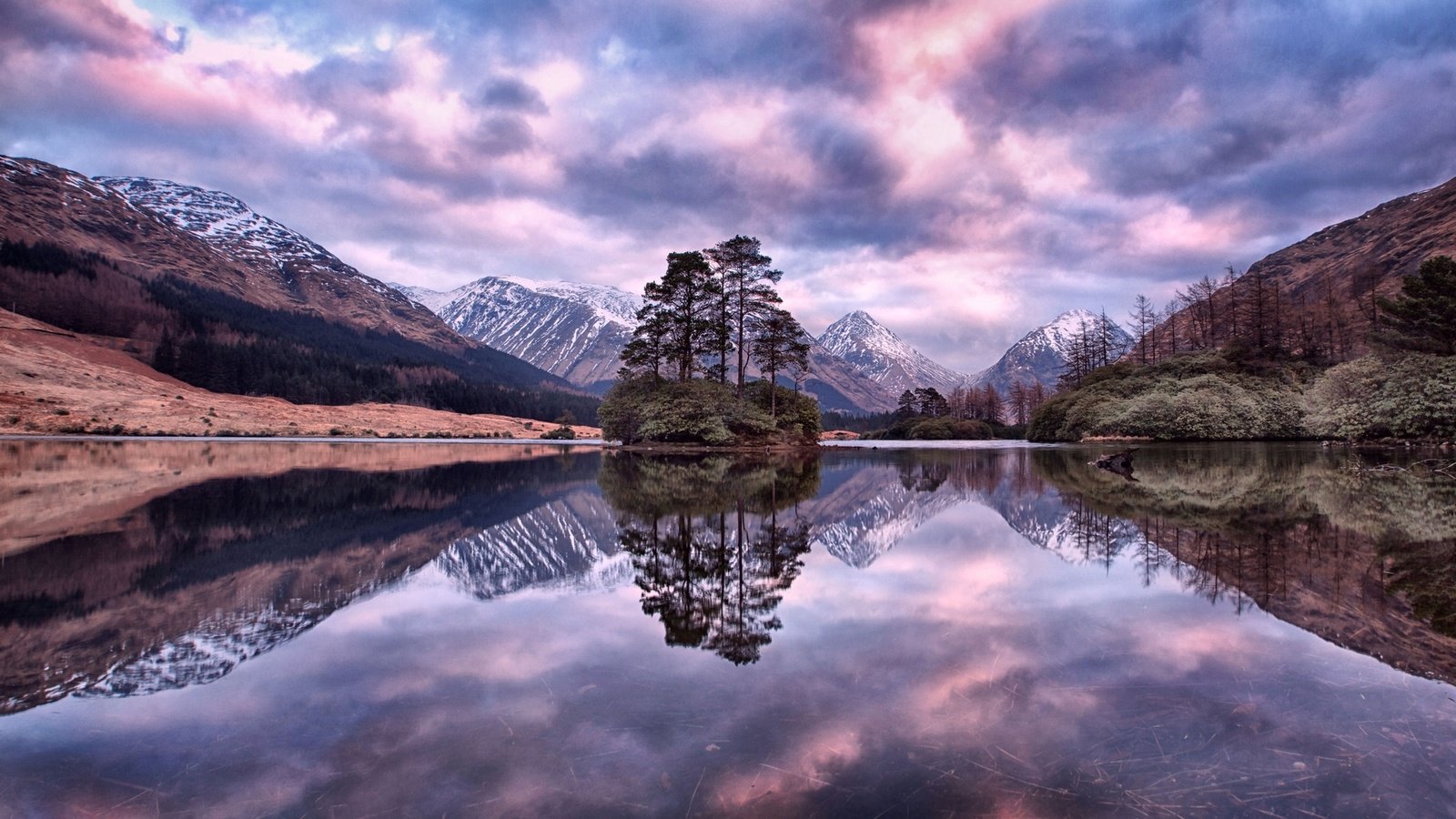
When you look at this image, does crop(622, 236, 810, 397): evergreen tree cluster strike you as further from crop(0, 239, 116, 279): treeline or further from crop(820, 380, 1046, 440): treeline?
crop(0, 239, 116, 279): treeline

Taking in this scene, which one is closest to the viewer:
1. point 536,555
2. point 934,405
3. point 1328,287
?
point 536,555

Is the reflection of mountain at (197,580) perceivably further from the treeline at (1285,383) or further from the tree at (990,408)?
the tree at (990,408)

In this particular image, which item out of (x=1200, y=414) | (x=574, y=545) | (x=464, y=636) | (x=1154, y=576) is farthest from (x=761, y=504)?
(x=1200, y=414)

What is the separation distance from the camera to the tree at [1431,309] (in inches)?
1315

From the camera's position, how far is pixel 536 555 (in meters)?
9.61

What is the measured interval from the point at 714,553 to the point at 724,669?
4564mm

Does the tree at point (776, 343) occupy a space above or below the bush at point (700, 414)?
above

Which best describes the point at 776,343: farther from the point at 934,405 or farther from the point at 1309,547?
the point at 934,405

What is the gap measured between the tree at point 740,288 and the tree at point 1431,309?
112 feet

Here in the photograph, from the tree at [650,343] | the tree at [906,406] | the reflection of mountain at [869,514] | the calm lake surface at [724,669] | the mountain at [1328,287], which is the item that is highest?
the mountain at [1328,287]

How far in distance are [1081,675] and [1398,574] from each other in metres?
5.76

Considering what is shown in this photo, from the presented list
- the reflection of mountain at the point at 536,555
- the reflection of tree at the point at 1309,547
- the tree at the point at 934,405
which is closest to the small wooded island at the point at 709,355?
the reflection of tree at the point at 1309,547

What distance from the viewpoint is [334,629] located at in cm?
590

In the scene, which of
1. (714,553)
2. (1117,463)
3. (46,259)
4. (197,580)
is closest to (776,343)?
(1117,463)
